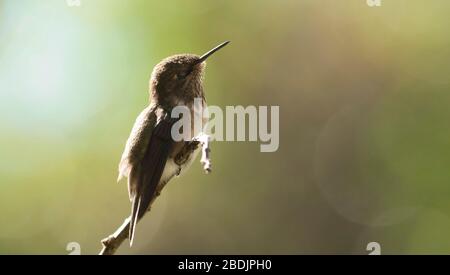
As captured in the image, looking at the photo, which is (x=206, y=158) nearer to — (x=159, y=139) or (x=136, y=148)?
(x=159, y=139)

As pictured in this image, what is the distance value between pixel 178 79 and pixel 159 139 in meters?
1.10

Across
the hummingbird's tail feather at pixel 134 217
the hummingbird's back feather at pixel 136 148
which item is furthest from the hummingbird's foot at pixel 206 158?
the hummingbird's back feather at pixel 136 148

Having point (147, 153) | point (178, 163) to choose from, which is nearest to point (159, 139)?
point (147, 153)

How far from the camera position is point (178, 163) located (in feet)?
18.8

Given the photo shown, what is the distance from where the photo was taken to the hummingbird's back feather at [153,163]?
5.59m

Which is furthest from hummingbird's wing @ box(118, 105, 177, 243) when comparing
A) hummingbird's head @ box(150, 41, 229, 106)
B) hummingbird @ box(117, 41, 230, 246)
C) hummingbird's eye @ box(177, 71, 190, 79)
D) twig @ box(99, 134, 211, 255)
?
hummingbird's eye @ box(177, 71, 190, 79)

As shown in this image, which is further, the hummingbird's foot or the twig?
the twig

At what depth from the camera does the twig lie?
373 centimetres

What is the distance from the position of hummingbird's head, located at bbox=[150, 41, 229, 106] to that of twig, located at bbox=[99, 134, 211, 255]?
1177 mm

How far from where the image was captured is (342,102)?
32.5 feet

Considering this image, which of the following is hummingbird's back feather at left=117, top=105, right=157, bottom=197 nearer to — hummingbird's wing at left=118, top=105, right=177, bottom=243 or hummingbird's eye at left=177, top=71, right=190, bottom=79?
hummingbird's wing at left=118, top=105, right=177, bottom=243

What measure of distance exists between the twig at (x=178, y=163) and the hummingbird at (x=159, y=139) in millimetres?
54

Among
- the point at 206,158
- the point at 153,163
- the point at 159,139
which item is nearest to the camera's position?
the point at 206,158

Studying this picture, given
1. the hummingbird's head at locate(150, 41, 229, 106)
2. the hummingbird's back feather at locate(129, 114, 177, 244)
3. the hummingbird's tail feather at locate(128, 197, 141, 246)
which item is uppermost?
the hummingbird's head at locate(150, 41, 229, 106)
